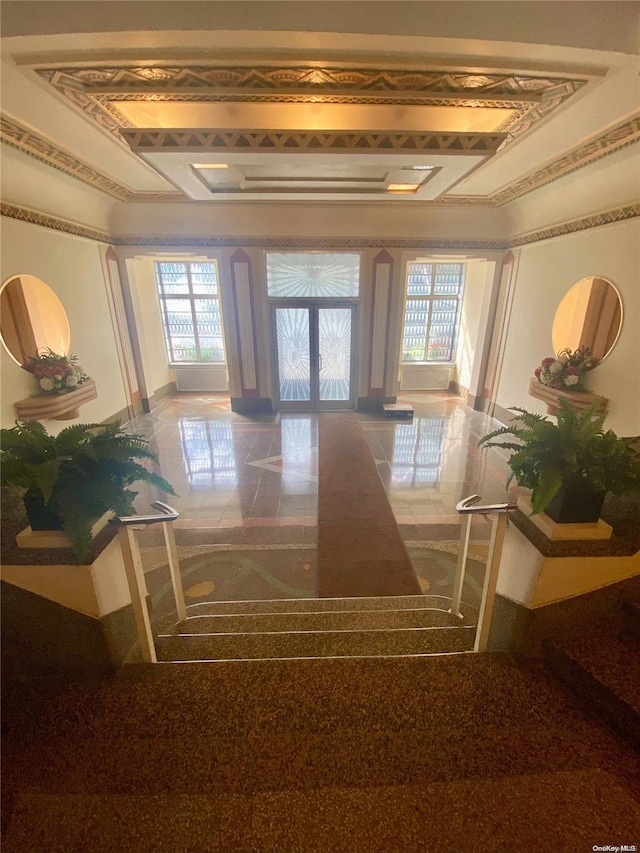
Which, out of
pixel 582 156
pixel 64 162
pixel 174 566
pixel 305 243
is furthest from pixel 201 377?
pixel 582 156

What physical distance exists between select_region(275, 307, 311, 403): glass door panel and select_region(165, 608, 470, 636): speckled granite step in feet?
19.3

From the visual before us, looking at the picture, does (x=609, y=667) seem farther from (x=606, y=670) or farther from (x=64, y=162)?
(x=64, y=162)

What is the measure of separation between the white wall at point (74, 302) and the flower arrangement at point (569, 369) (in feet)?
23.7

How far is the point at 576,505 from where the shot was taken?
1.56 metres

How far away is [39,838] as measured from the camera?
1042 millimetres

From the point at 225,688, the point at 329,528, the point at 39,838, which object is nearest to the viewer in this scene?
the point at 39,838

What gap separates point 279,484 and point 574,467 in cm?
364

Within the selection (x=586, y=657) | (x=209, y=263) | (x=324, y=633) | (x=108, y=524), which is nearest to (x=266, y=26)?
(x=108, y=524)

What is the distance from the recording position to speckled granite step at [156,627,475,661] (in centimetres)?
189

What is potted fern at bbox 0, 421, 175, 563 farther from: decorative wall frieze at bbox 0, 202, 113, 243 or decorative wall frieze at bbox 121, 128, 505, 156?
decorative wall frieze at bbox 0, 202, 113, 243

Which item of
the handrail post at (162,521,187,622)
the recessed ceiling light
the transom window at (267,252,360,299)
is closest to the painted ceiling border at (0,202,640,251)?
the transom window at (267,252,360,299)

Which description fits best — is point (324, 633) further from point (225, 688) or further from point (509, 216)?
point (509, 216)

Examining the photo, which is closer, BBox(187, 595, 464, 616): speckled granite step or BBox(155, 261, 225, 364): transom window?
BBox(187, 595, 464, 616): speckled granite step

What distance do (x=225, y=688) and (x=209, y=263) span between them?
8.82m
